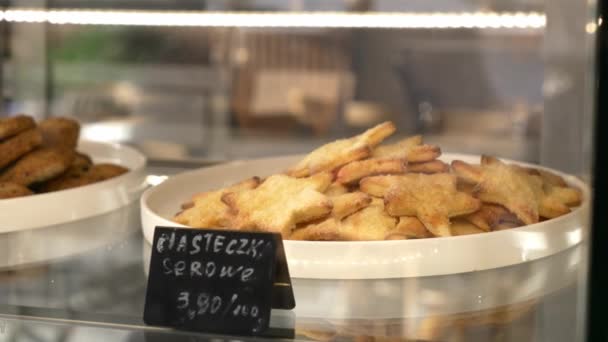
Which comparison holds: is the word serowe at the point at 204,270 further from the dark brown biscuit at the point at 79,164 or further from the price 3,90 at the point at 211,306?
the dark brown biscuit at the point at 79,164

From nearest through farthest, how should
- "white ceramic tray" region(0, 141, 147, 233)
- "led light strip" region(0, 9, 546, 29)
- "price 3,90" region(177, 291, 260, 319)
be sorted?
"price 3,90" region(177, 291, 260, 319) → "white ceramic tray" region(0, 141, 147, 233) → "led light strip" region(0, 9, 546, 29)

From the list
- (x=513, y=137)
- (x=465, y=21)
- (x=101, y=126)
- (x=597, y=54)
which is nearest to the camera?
(x=597, y=54)

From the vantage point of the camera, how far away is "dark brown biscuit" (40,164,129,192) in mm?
821

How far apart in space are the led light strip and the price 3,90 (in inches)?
41.2

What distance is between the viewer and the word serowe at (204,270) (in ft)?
1.70

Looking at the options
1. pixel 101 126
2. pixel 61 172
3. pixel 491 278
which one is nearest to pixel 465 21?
pixel 101 126

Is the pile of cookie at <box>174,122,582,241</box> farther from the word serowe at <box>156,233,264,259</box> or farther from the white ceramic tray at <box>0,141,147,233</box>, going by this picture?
the white ceramic tray at <box>0,141,147,233</box>

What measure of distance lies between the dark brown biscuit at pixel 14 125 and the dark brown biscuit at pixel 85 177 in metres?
0.06

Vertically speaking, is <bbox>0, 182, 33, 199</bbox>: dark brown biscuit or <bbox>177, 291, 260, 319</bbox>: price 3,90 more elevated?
<bbox>0, 182, 33, 199</bbox>: dark brown biscuit

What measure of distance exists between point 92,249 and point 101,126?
72 cm

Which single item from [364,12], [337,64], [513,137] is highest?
[364,12]

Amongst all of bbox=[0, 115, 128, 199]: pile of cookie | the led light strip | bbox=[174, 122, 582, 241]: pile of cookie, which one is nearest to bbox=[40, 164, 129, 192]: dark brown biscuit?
bbox=[0, 115, 128, 199]: pile of cookie

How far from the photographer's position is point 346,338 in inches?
19.3

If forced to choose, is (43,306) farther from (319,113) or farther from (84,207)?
(319,113)
